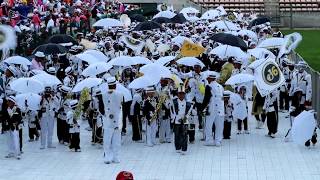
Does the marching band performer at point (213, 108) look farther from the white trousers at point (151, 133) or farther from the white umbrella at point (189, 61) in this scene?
the white umbrella at point (189, 61)

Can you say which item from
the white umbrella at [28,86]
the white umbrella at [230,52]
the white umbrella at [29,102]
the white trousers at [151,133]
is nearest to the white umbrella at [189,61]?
the white umbrella at [230,52]

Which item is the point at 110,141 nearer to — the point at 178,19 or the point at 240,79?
the point at 240,79

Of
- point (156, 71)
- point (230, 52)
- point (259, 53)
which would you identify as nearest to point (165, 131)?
point (156, 71)

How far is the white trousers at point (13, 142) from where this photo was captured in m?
16.6

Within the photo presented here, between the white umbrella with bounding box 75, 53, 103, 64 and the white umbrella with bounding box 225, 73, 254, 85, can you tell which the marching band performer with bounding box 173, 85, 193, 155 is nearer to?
the white umbrella with bounding box 225, 73, 254, 85

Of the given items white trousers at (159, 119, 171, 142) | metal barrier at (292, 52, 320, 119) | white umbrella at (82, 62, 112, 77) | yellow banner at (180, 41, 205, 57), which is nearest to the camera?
white trousers at (159, 119, 171, 142)

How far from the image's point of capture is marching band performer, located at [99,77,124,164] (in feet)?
52.1

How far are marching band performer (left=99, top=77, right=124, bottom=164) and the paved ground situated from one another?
0.42 metres

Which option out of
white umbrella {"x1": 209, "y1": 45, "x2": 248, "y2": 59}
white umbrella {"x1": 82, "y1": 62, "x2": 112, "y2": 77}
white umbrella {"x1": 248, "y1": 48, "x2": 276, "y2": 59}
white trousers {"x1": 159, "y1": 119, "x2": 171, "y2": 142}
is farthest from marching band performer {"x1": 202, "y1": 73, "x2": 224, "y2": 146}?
white umbrella {"x1": 248, "y1": 48, "x2": 276, "y2": 59}

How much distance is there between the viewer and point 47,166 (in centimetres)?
1602

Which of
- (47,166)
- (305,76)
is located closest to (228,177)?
(47,166)

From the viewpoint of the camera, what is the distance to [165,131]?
18484mm

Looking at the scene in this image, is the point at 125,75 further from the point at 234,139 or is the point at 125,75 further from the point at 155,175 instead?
the point at 155,175

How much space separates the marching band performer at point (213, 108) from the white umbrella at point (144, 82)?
125cm
